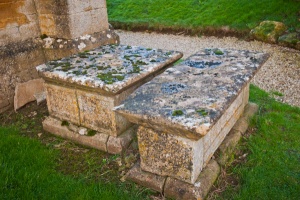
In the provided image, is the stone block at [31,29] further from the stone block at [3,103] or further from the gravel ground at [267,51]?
the gravel ground at [267,51]

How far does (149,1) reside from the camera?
14.5 meters

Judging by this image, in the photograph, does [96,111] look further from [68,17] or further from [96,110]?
[68,17]

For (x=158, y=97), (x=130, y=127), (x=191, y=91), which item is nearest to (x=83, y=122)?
(x=130, y=127)

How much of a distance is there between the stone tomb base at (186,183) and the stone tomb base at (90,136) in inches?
16.6

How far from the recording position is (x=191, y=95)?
2.62 meters

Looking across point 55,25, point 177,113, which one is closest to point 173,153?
point 177,113

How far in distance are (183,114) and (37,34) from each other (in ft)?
10.0

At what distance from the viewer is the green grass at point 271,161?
8.63ft

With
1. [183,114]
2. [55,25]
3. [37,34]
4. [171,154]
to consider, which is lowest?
[171,154]

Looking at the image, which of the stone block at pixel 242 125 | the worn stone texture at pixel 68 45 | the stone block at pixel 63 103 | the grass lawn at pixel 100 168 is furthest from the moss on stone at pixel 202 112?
the worn stone texture at pixel 68 45

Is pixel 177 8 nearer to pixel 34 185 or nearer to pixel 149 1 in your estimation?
pixel 149 1

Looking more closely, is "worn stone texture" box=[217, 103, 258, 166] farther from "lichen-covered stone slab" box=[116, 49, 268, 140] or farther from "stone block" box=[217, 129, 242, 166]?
"lichen-covered stone slab" box=[116, 49, 268, 140]

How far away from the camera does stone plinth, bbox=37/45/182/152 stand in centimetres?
306

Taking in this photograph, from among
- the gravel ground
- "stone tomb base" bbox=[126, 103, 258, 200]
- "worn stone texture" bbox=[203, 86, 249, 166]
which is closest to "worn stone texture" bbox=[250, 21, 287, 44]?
the gravel ground
